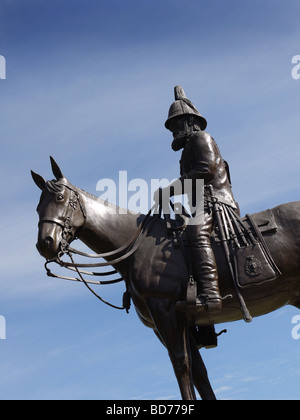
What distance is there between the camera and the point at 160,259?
34.8 ft

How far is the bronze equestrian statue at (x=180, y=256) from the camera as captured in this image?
33.8 feet

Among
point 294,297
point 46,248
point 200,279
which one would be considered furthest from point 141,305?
point 294,297

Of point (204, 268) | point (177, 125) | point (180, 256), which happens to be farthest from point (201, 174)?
point (204, 268)

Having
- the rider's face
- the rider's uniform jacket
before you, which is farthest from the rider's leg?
the rider's face

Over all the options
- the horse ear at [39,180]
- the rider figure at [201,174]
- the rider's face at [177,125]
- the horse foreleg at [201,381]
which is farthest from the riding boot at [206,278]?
the horse ear at [39,180]

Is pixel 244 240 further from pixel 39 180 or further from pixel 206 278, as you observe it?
pixel 39 180

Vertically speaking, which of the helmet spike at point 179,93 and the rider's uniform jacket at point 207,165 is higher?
the helmet spike at point 179,93

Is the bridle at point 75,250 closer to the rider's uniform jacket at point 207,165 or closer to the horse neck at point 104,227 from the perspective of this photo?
the horse neck at point 104,227

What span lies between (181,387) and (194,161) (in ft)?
12.5

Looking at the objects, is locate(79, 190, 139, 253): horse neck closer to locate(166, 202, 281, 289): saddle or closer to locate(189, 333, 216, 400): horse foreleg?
locate(166, 202, 281, 289): saddle

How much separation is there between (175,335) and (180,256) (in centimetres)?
126

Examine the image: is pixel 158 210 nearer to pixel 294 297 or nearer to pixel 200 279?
pixel 200 279
